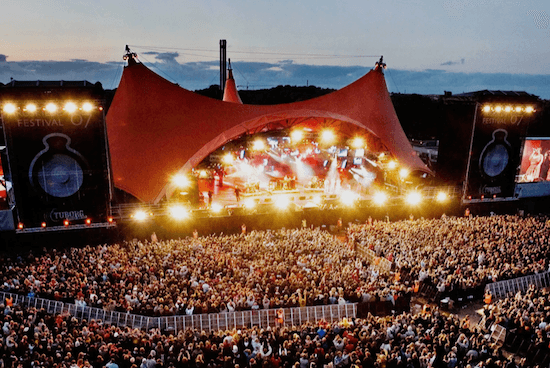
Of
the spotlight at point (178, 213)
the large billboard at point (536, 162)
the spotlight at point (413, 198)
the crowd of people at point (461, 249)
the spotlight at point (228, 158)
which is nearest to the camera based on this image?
the crowd of people at point (461, 249)

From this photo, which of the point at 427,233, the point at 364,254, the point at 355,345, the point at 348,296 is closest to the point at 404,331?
the point at 355,345

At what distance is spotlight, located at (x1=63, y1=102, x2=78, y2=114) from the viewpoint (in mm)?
11453

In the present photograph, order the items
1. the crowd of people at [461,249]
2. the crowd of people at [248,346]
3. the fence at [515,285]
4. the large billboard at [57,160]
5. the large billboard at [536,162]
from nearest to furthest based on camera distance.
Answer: the crowd of people at [248,346]
the fence at [515,285]
the crowd of people at [461,249]
the large billboard at [57,160]
the large billboard at [536,162]

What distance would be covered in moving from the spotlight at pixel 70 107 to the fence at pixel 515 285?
511 inches

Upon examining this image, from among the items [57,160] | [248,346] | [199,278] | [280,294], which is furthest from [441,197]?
[57,160]

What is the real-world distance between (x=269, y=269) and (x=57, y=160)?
7752 millimetres

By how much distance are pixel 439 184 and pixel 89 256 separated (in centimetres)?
1450

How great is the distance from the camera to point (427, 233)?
12570 mm

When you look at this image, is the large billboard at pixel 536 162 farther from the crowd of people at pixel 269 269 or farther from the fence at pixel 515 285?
the fence at pixel 515 285

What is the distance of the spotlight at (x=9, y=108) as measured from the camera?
36.2ft

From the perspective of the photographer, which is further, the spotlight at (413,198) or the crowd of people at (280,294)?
the spotlight at (413,198)

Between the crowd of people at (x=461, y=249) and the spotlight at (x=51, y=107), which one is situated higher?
the spotlight at (x=51, y=107)

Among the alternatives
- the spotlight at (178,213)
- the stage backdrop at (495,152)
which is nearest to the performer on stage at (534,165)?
the stage backdrop at (495,152)

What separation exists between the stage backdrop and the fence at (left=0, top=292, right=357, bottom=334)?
11.6m
